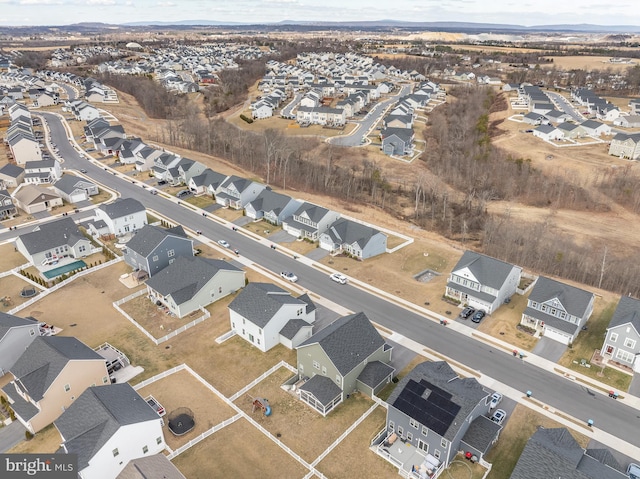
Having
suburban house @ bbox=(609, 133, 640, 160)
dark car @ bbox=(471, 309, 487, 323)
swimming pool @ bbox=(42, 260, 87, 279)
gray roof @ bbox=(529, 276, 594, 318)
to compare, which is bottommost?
swimming pool @ bbox=(42, 260, 87, 279)

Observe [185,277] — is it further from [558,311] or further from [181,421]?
[558,311]

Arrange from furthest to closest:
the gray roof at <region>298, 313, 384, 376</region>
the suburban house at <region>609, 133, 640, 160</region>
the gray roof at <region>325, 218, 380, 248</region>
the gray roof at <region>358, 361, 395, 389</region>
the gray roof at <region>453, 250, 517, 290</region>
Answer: the suburban house at <region>609, 133, 640, 160</region> → the gray roof at <region>325, 218, 380, 248</region> → the gray roof at <region>453, 250, 517, 290</region> → the gray roof at <region>358, 361, 395, 389</region> → the gray roof at <region>298, 313, 384, 376</region>

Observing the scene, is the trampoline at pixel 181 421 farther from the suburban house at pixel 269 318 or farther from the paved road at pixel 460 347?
the paved road at pixel 460 347

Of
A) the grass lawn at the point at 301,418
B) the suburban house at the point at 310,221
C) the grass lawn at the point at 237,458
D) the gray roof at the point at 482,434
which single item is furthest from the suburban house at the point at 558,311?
the suburban house at the point at 310,221

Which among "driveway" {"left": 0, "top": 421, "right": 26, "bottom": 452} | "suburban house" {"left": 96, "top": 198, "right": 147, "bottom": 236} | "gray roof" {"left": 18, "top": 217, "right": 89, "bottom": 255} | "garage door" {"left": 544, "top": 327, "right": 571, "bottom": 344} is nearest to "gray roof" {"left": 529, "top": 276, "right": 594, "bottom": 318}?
"garage door" {"left": 544, "top": 327, "right": 571, "bottom": 344}

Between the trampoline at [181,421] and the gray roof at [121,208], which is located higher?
the gray roof at [121,208]

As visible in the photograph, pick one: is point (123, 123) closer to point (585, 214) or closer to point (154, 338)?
point (154, 338)

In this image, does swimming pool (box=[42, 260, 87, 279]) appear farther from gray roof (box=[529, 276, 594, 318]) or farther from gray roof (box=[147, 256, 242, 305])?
gray roof (box=[529, 276, 594, 318])
